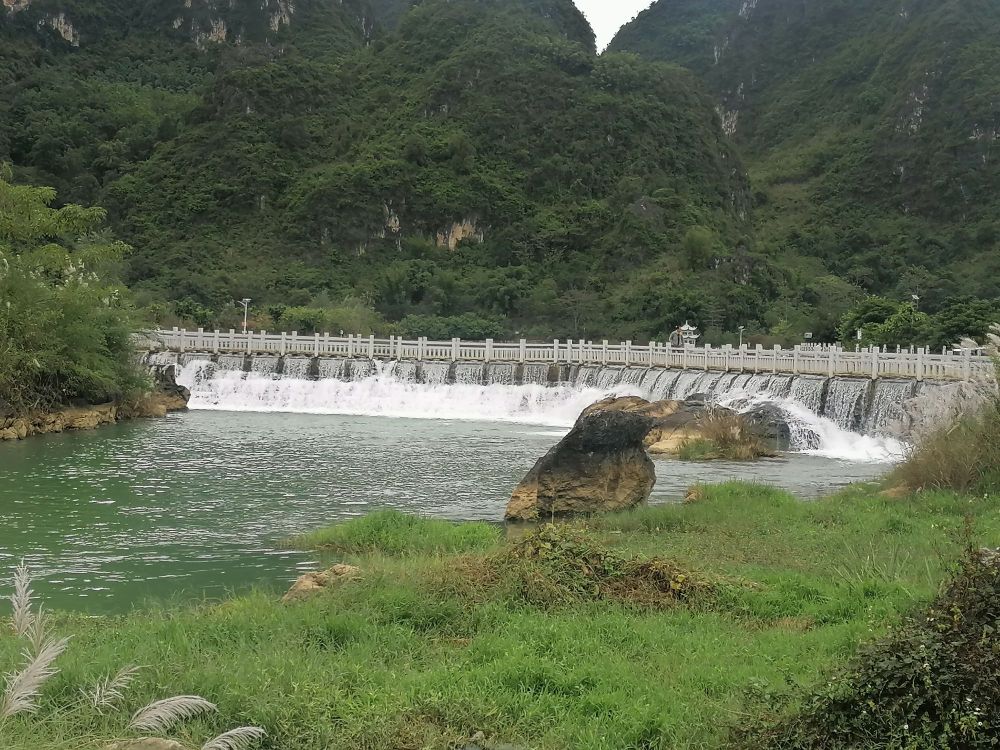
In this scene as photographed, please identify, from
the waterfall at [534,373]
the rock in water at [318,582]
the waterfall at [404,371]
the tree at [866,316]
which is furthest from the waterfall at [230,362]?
the rock in water at [318,582]

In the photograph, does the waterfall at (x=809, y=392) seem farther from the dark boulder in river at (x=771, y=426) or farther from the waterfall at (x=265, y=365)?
the waterfall at (x=265, y=365)

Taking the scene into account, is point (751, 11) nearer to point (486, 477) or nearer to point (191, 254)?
point (191, 254)

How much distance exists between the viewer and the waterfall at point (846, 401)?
76.6 feet

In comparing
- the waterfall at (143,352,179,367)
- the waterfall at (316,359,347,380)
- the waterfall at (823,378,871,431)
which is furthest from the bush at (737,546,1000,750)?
the waterfall at (143,352,179,367)

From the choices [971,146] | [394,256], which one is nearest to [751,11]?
[971,146]

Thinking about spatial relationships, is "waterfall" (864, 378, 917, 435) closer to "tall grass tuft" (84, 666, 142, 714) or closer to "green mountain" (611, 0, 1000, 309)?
"tall grass tuft" (84, 666, 142, 714)

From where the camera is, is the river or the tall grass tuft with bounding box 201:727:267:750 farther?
the river

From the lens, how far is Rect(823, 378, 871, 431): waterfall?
2336 cm

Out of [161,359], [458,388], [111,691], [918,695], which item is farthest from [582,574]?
[161,359]

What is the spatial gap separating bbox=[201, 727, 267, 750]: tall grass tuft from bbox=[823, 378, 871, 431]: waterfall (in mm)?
21262

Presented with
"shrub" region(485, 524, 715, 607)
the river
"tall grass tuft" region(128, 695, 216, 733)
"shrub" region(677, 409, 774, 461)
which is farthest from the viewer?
"shrub" region(677, 409, 774, 461)

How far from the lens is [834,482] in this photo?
1611cm

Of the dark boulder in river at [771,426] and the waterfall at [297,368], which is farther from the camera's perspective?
the waterfall at [297,368]

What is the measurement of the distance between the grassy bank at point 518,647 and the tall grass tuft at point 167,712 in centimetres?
7
